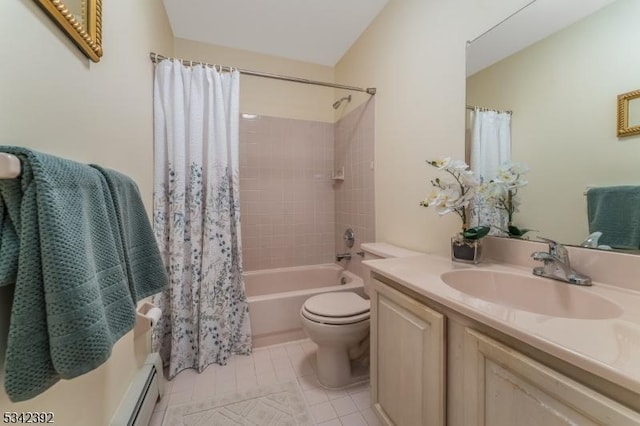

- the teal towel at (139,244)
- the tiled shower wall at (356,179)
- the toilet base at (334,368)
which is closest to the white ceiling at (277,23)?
the tiled shower wall at (356,179)

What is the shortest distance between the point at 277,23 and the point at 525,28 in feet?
5.37

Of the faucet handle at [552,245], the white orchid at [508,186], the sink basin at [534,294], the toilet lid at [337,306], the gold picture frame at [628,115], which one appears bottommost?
the toilet lid at [337,306]

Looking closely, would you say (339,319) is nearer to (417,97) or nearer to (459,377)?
(459,377)

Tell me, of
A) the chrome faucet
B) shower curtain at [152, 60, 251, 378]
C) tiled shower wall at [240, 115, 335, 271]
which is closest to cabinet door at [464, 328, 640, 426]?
the chrome faucet

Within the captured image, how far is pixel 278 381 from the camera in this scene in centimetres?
156

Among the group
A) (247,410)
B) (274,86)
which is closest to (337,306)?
(247,410)

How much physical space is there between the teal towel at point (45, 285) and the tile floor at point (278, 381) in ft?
3.85

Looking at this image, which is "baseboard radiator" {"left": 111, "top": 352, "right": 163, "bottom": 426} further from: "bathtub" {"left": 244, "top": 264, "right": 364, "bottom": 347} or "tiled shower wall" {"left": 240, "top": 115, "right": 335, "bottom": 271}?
"tiled shower wall" {"left": 240, "top": 115, "right": 335, "bottom": 271}

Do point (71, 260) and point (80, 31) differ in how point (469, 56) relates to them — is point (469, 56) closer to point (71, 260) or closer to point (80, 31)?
point (80, 31)

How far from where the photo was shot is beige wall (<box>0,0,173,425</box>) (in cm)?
55

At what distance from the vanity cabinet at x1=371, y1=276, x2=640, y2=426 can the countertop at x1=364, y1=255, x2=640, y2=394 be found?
0.16 ft

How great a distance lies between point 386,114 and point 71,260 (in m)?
1.83

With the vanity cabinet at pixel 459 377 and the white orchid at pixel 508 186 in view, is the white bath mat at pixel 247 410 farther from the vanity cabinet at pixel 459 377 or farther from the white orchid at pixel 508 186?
the white orchid at pixel 508 186

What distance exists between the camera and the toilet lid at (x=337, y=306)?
1468mm
